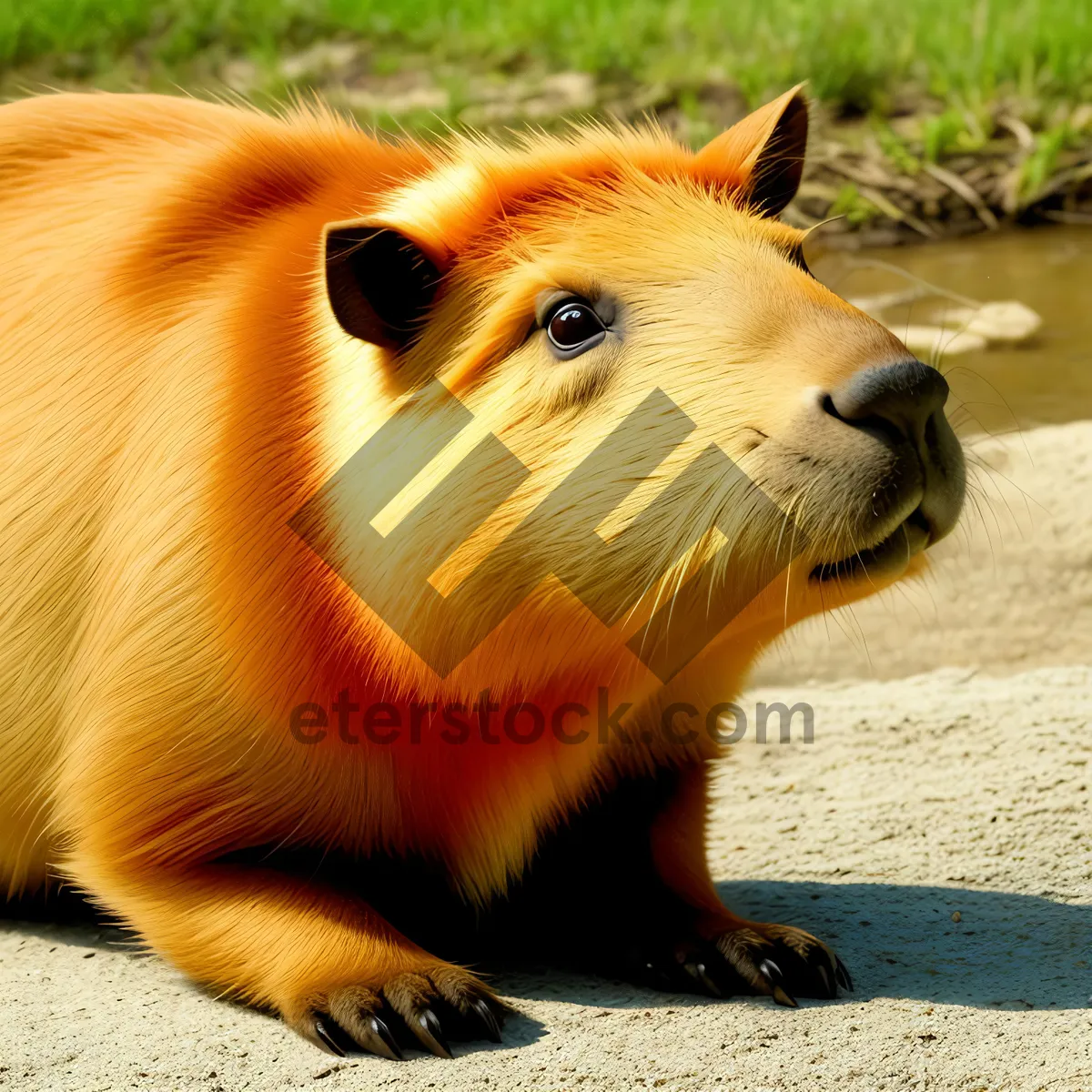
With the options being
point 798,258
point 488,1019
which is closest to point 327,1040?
point 488,1019

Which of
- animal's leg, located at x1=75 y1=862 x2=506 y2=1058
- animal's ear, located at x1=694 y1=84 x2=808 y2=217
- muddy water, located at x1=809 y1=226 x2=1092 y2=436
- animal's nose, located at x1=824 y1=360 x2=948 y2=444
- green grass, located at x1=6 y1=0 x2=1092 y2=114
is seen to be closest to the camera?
animal's nose, located at x1=824 y1=360 x2=948 y2=444

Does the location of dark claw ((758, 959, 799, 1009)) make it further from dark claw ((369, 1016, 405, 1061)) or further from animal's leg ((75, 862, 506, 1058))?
dark claw ((369, 1016, 405, 1061))

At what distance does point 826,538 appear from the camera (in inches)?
101

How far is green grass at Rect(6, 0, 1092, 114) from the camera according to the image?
10.1m

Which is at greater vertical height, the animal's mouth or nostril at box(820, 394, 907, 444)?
nostril at box(820, 394, 907, 444)

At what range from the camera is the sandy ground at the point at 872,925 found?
269 cm

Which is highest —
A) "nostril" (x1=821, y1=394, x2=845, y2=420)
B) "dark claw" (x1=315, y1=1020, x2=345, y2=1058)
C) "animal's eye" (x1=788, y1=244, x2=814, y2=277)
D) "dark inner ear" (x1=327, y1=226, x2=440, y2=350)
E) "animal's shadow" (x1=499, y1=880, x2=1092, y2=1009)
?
"dark inner ear" (x1=327, y1=226, x2=440, y2=350)

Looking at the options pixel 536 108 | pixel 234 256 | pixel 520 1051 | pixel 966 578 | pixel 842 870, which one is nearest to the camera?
pixel 520 1051

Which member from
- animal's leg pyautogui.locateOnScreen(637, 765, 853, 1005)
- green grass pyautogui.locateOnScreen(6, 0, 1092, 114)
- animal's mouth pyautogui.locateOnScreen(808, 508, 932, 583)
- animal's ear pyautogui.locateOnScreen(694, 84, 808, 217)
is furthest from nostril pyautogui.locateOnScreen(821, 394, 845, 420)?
Result: green grass pyautogui.locateOnScreen(6, 0, 1092, 114)

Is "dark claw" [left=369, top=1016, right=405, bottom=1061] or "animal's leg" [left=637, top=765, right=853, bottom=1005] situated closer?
"dark claw" [left=369, top=1016, right=405, bottom=1061]

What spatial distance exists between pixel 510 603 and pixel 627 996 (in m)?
0.87

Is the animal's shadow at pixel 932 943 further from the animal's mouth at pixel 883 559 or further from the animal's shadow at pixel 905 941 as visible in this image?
the animal's mouth at pixel 883 559

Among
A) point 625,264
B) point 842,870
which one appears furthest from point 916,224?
point 625,264

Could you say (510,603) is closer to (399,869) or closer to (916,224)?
(399,869)
